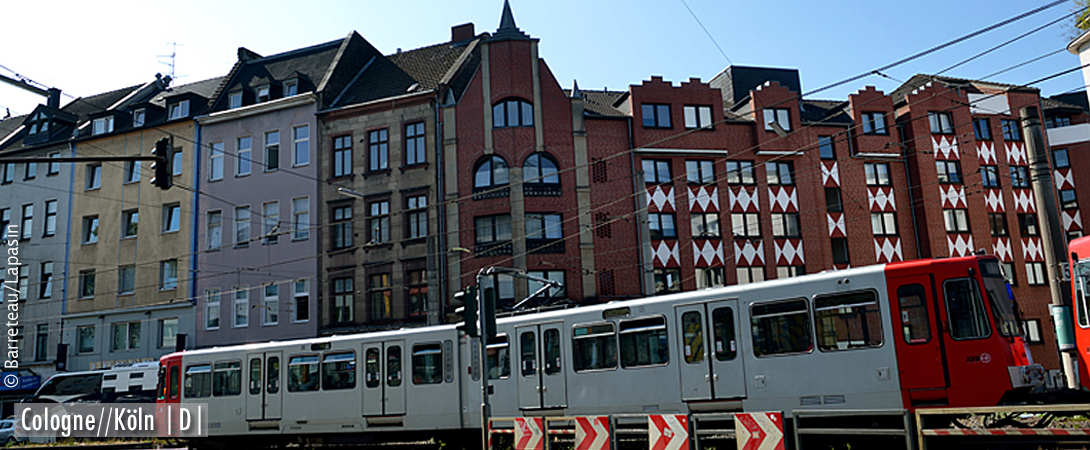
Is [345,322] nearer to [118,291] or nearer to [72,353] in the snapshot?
[118,291]

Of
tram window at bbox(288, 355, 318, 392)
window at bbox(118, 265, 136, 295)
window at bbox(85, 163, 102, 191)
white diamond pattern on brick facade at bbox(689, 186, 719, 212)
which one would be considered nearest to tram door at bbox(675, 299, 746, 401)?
tram window at bbox(288, 355, 318, 392)

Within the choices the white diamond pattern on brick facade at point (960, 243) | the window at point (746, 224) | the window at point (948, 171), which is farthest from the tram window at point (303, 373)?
the window at point (948, 171)

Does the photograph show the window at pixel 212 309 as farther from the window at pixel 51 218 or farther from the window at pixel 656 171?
the window at pixel 656 171

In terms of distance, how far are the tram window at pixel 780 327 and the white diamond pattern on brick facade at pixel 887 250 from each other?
25.0 metres

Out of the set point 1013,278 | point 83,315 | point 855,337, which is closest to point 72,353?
point 83,315

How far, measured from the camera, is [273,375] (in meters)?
21.8

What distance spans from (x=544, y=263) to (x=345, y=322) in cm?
859

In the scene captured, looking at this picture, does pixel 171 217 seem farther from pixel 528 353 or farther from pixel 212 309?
pixel 528 353

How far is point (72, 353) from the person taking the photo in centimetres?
4084

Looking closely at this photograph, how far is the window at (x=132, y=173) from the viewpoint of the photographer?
41.2 m

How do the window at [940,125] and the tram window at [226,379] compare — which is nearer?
the tram window at [226,379]

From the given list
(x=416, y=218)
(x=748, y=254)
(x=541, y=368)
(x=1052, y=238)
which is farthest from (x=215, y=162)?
(x=1052, y=238)

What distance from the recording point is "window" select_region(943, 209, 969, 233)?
3888 cm

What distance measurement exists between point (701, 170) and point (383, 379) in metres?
20.2
